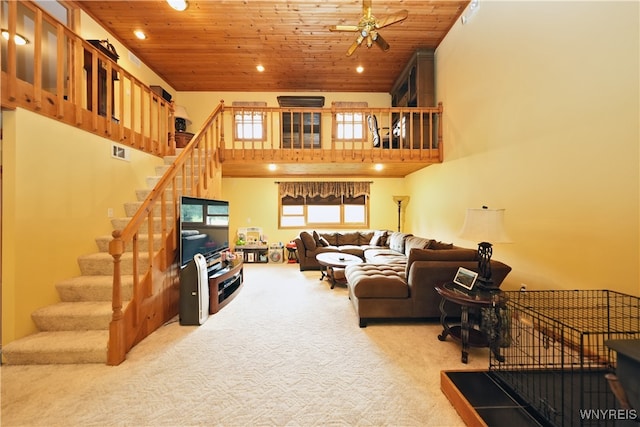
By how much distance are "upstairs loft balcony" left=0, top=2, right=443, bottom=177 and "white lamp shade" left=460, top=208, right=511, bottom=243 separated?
2.68 m

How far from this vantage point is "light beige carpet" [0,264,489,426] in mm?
1521

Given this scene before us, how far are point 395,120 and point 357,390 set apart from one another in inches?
221

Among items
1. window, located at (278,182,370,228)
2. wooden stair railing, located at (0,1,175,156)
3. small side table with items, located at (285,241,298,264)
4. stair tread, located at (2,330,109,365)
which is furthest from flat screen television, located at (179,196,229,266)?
window, located at (278,182,370,228)

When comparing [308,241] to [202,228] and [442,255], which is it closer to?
[202,228]

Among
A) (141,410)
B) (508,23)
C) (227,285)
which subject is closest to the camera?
(141,410)

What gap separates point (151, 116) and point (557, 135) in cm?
529

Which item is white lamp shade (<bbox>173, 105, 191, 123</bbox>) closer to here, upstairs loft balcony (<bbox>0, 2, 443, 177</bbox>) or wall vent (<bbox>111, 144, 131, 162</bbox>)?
upstairs loft balcony (<bbox>0, 2, 443, 177</bbox>)

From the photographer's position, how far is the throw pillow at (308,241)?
5.44m

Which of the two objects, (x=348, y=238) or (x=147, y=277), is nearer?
(x=147, y=277)

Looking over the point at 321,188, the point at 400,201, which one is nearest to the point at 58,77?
the point at 321,188

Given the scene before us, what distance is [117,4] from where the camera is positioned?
384 centimetres

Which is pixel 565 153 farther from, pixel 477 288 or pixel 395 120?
pixel 395 120

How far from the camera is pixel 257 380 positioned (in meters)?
1.85

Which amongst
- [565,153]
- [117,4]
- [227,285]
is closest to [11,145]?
[227,285]
